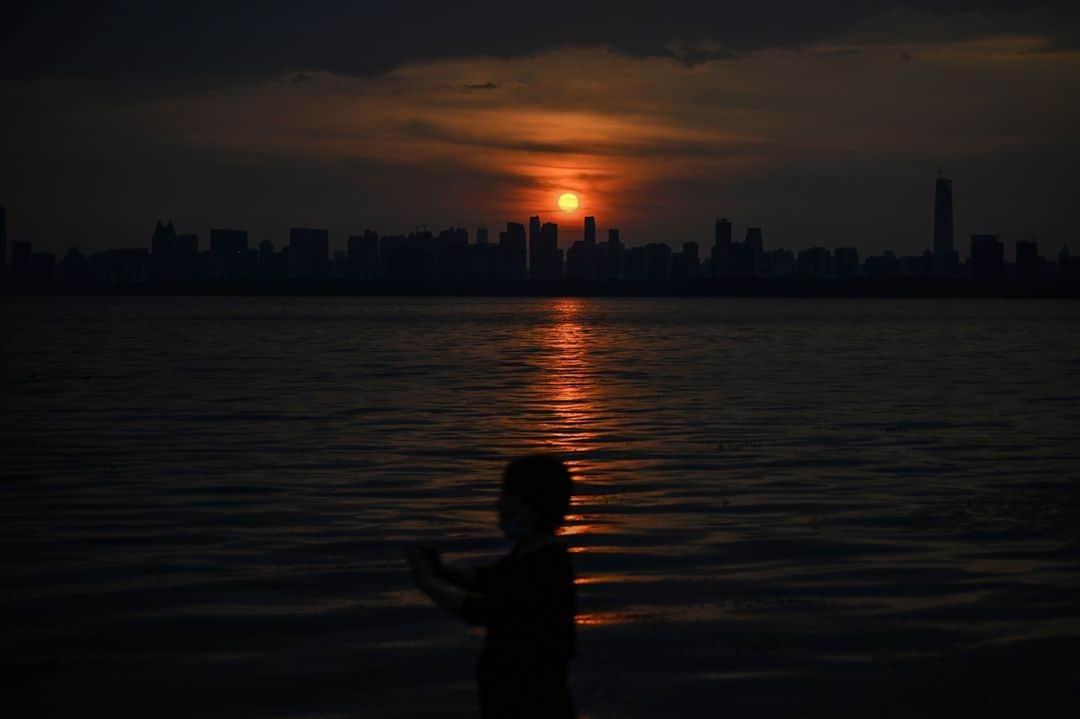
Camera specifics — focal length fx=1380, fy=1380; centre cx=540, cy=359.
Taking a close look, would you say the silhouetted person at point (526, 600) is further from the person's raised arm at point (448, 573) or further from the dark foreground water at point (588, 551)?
the dark foreground water at point (588, 551)

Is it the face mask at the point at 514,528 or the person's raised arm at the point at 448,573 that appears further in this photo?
the face mask at the point at 514,528

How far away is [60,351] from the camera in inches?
2869

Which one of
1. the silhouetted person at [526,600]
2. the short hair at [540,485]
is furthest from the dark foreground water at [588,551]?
the short hair at [540,485]

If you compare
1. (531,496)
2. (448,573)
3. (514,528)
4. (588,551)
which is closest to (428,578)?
(448,573)

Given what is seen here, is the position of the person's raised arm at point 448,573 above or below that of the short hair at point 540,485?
below

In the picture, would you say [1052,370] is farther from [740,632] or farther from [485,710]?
[485,710]

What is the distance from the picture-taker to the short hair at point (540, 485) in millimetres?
5383

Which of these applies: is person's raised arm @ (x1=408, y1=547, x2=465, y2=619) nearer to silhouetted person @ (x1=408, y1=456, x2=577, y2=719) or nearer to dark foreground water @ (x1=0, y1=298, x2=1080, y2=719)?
silhouetted person @ (x1=408, y1=456, x2=577, y2=719)

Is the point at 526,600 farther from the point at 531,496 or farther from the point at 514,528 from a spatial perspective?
the point at 531,496

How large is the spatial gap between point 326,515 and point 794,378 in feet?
111

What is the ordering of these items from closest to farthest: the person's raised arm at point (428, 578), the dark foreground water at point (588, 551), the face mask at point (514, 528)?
the person's raised arm at point (428, 578) < the face mask at point (514, 528) < the dark foreground water at point (588, 551)

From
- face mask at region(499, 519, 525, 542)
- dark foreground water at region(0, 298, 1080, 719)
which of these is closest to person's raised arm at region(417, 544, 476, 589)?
face mask at region(499, 519, 525, 542)

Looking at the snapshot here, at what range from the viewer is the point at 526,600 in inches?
214

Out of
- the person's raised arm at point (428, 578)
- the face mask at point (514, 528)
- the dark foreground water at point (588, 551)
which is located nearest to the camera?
the person's raised arm at point (428, 578)
